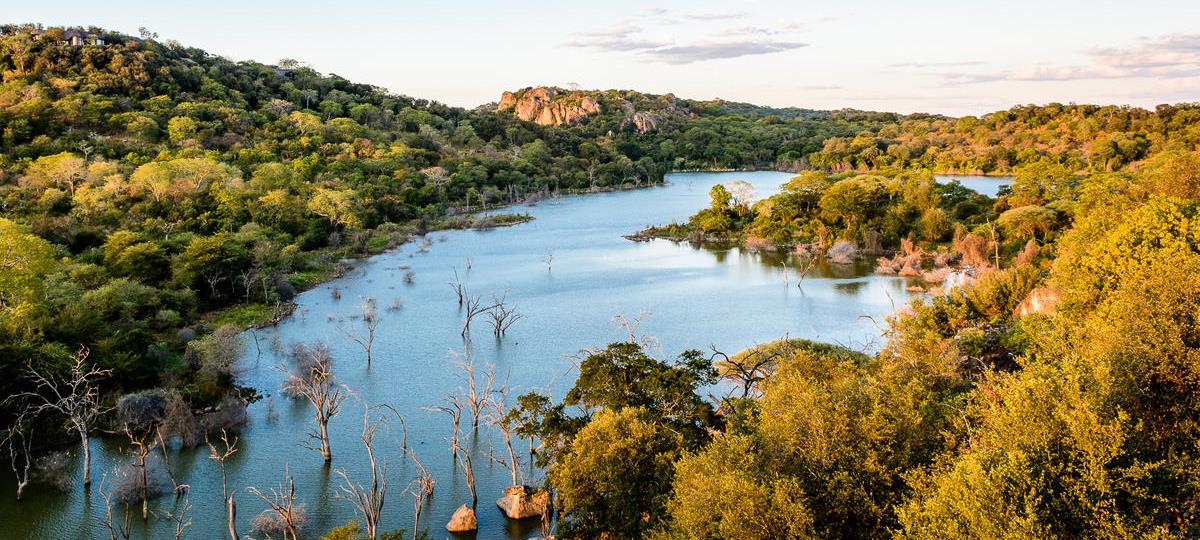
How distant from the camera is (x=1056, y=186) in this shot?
52.7 meters

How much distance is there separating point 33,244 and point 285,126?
55.4 metres

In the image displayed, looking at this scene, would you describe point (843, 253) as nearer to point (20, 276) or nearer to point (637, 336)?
point (637, 336)

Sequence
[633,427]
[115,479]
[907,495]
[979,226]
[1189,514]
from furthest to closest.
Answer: [979,226] < [115,479] < [633,427] < [907,495] < [1189,514]

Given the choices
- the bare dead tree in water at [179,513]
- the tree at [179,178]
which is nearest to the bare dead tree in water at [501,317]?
the bare dead tree in water at [179,513]

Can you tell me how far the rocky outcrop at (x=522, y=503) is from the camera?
1772cm

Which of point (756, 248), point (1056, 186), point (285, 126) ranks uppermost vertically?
point (285, 126)

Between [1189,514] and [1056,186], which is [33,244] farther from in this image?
[1056,186]

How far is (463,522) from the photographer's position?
17266 millimetres

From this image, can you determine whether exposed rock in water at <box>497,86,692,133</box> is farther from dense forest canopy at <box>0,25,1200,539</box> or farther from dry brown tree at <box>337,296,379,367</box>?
dry brown tree at <box>337,296,379,367</box>

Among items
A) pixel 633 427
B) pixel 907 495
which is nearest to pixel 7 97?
pixel 633 427

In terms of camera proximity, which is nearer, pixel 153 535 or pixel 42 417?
pixel 153 535

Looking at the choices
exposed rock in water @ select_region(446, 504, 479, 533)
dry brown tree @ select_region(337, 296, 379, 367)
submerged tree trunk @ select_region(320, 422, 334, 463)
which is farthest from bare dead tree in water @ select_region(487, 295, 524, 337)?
exposed rock in water @ select_region(446, 504, 479, 533)

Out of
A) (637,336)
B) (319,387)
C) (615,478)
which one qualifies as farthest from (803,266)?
(615,478)

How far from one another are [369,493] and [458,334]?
576 inches
